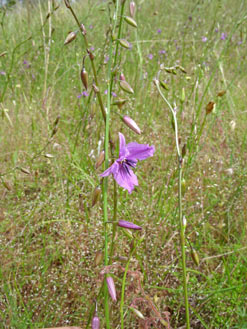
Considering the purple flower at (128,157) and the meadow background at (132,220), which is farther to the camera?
the meadow background at (132,220)

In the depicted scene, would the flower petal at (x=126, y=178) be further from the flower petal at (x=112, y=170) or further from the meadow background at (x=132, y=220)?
the meadow background at (x=132, y=220)

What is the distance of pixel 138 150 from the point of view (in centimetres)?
107

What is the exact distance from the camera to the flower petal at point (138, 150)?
41.6 inches

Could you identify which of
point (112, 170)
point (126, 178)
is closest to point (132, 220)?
point (126, 178)

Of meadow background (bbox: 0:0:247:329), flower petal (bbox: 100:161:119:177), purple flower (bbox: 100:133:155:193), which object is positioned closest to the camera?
flower petal (bbox: 100:161:119:177)

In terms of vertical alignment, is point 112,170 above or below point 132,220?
above

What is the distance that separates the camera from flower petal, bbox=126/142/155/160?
3.47 ft

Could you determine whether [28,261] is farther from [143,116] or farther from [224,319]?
[143,116]

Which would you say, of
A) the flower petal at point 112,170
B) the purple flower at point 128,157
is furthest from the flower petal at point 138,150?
the flower petal at point 112,170

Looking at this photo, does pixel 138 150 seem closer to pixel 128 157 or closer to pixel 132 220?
pixel 128 157

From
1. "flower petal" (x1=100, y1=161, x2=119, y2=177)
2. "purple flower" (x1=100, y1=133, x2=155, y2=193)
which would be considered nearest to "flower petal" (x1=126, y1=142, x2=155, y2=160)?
"purple flower" (x1=100, y1=133, x2=155, y2=193)

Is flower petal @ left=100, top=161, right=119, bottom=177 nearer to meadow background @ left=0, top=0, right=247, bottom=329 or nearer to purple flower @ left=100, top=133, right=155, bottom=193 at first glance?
purple flower @ left=100, top=133, right=155, bottom=193

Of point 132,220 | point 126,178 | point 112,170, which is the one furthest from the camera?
point 132,220

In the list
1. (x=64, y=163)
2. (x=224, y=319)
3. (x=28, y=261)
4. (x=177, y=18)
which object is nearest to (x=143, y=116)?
(x=64, y=163)
